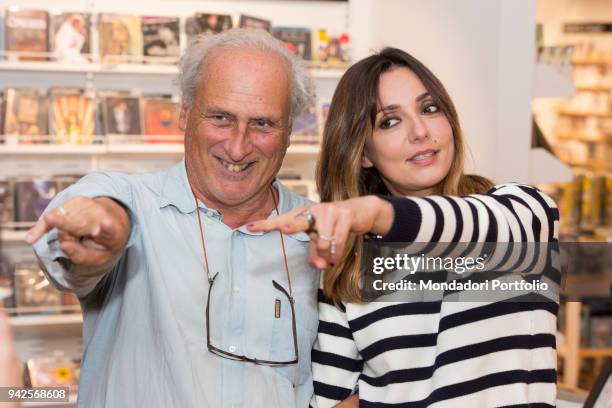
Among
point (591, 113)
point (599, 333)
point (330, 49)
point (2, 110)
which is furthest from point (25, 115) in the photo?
point (591, 113)

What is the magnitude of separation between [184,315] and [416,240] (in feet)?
2.05

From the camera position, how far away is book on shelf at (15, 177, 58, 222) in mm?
3795

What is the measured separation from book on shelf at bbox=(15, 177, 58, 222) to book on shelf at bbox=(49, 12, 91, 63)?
2.03ft

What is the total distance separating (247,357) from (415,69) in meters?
0.75

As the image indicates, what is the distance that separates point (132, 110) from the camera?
392 centimetres

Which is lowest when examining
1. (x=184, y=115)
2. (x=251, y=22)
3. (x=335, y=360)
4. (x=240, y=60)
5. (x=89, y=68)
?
(x=335, y=360)

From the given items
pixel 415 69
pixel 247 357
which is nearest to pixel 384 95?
pixel 415 69

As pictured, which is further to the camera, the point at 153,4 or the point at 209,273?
the point at 153,4

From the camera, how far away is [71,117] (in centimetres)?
384

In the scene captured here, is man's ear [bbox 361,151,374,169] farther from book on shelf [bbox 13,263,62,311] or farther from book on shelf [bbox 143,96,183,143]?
book on shelf [bbox 13,263,62,311]

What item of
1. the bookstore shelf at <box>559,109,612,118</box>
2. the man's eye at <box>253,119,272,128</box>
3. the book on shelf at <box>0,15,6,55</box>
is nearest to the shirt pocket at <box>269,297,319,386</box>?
the man's eye at <box>253,119,272,128</box>

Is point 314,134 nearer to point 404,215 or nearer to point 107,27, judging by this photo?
point 107,27

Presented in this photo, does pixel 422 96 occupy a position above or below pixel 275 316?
above

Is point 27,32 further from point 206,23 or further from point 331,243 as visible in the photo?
point 331,243
